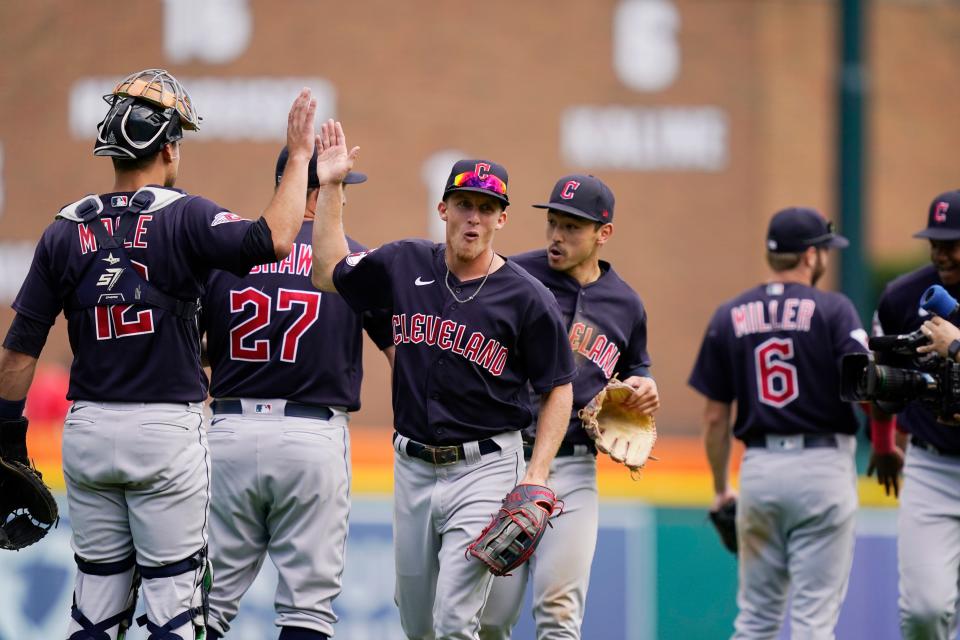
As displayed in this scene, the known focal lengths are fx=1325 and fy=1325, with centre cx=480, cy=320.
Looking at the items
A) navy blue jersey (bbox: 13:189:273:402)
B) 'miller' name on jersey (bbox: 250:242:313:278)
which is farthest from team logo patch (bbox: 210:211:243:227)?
'miller' name on jersey (bbox: 250:242:313:278)

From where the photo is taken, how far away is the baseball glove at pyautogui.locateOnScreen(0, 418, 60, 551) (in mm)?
4539

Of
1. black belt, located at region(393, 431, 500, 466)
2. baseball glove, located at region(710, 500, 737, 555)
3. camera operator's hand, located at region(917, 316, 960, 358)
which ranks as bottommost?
baseball glove, located at region(710, 500, 737, 555)

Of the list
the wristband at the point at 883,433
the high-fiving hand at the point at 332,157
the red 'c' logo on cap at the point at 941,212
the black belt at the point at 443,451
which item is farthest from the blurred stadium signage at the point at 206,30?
the black belt at the point at 443,451

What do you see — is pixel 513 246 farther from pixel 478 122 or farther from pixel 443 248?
pixel 443 248

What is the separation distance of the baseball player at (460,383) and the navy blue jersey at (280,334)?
378mm

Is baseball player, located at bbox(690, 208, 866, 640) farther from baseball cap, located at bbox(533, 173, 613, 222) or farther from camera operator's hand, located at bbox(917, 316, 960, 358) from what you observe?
baseball cap, located at bbox(533, 173, 613, 222)

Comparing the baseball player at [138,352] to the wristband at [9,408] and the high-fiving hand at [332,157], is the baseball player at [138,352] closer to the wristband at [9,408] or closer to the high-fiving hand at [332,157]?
the wristband at [9,408]

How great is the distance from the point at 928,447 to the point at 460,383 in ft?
7.38

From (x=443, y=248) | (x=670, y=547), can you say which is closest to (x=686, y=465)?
(x=670, y=547)

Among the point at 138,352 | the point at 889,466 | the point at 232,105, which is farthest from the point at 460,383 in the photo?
the point at 232,105

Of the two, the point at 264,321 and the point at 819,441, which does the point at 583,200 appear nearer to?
the point at 264,321

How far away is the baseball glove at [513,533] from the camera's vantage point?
4.38 metres

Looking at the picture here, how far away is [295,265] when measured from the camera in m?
5.15

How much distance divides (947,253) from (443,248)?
7.20ft
